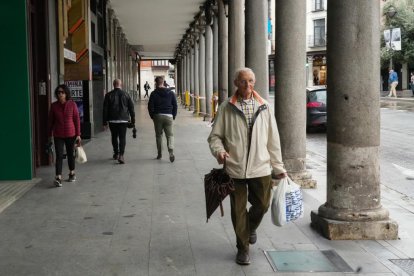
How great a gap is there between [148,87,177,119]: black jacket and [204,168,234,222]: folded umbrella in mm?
7204

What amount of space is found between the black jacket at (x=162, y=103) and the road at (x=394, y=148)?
3531 millimetres

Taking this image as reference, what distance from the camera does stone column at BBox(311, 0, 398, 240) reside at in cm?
604

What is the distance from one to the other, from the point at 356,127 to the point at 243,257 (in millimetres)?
1902

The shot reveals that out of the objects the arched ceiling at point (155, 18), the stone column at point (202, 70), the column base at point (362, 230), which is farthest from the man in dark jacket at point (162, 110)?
the stone column at point (202, 70)

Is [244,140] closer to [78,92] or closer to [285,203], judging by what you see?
[285,203]

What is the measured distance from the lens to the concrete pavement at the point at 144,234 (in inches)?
203

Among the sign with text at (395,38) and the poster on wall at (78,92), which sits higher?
the sign with text at (395,38)

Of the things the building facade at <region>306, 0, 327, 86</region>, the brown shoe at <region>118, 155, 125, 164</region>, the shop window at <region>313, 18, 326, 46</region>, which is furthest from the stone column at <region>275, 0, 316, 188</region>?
the shop window at <region>313, 18, 326, 46</region>

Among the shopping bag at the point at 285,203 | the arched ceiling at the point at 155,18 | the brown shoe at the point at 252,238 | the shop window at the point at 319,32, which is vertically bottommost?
the brown shoe at the point at 252,238

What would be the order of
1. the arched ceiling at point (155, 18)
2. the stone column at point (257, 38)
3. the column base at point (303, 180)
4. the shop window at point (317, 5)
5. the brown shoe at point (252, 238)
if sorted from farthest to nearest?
the shop window at point (317, 5), the arched ceiling at point (155, 18), the stone column at point (257, 38), the column base at point (303, 180), the brown shoe at point (252, 238)

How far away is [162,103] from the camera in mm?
12398

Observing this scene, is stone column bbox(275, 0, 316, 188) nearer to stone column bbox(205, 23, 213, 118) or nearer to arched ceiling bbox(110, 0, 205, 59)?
arched ceiling bbox(110, 0, 205, 59)

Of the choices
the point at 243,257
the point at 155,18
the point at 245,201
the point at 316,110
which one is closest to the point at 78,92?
the point at 316,110

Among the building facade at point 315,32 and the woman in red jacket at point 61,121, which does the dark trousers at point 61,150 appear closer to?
the woman in red jacket at point 61,121
